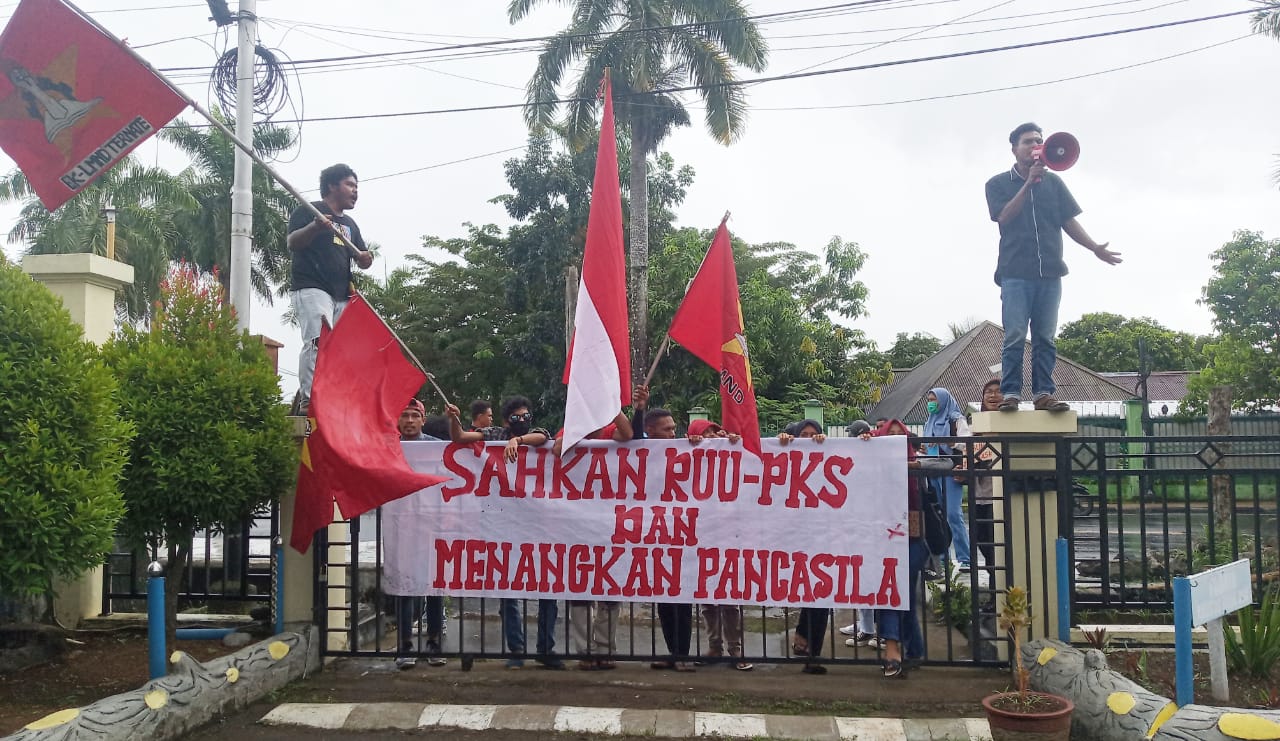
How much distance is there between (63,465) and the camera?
Result: 15.6ft

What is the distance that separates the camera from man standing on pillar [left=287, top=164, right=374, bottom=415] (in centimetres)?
675

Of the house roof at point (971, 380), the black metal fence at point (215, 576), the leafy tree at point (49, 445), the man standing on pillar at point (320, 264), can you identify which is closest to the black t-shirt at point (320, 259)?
the man standing on pillar at point (320, 264)

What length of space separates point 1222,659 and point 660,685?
3145 millimetres

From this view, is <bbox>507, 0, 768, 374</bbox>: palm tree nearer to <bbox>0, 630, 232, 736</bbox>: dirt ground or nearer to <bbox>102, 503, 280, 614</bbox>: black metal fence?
<bbox>102, 503, 280, 614</bbox>: black metal fence

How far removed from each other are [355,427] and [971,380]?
119 feet

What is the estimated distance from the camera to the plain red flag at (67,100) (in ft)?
17.5

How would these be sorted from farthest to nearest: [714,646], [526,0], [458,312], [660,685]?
[458,312]
[526,0]
[714,646]
[660,685]

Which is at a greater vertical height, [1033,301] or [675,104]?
[675,104]

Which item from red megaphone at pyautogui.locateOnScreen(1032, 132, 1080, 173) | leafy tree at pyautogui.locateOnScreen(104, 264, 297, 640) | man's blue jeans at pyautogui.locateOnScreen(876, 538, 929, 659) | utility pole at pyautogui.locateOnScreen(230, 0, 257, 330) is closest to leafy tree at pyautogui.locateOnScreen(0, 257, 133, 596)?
leafy tree at pyautogui.locateOnScreen(104, 264, 297, 640)

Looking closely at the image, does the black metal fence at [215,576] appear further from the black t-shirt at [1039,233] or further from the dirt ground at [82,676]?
the black t-shirt at [1039,233]

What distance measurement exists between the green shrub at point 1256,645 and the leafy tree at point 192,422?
5926 mm

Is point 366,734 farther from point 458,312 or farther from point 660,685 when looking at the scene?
point 458,312

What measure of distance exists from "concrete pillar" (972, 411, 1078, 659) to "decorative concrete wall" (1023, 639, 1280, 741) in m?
0.37

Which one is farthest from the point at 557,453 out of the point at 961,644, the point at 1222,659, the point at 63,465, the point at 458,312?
the point at 458,312
